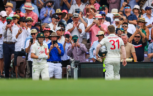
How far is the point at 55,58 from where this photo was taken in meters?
9.90

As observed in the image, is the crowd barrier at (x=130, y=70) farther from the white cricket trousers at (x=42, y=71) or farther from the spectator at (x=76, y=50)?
the spectator at (x=76, y=50)

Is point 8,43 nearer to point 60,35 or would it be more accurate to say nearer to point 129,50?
point 60,35

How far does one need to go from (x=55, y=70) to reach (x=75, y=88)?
5.26m

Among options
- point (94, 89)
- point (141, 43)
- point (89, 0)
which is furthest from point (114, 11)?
point (94, 89)

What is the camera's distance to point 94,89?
4.49m

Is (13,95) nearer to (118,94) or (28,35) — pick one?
(118,94)

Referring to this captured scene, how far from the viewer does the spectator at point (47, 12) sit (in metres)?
12.7

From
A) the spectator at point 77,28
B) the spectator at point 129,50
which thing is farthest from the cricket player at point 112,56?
the spectator at point 77,28

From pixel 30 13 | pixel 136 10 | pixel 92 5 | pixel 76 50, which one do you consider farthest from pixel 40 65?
pixel 136 10

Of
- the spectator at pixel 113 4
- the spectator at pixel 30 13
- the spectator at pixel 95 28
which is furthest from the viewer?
the spectator at pixel 113 4

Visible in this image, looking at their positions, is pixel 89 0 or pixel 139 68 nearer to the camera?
pixel 139 68

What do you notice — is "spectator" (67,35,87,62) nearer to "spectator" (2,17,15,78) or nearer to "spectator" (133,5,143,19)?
"spectator" (2,17,15,78)

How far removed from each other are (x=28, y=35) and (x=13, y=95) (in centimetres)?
717

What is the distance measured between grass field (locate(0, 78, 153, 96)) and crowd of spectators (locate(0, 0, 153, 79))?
4839 mm
